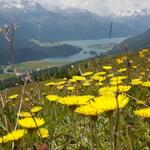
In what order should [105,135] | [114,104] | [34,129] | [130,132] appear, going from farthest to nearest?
[105,135] < [130,132] < [34,129] < [114,104]

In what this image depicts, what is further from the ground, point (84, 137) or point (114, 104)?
point (114, 104)

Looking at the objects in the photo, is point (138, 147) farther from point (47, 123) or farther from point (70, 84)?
point (70, 84)

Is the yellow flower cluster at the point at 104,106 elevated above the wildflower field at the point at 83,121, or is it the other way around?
the yellow flower cluster at the point at 104,106

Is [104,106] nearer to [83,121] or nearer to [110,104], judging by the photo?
[110,104]

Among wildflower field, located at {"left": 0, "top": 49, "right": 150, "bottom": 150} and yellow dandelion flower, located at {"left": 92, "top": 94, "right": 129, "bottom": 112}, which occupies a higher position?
yellow dandelion flower, located at {"left": 92, "top": 94, "right": 129, "bottom": 112}

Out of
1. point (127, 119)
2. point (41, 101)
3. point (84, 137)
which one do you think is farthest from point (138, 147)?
point (41, 101)

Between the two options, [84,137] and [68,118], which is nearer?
[84,137]

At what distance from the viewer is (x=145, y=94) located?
483 cm

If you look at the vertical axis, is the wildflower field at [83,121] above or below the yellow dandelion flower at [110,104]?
below

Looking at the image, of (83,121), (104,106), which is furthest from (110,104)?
(83,121)

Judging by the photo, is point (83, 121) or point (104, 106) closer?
point (104, 106)

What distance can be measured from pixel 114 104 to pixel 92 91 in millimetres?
3778

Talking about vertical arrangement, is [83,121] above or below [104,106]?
below

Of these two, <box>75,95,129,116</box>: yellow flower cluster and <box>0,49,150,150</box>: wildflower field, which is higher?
<box>75,95,129,116</box>: yellow flower cluster
